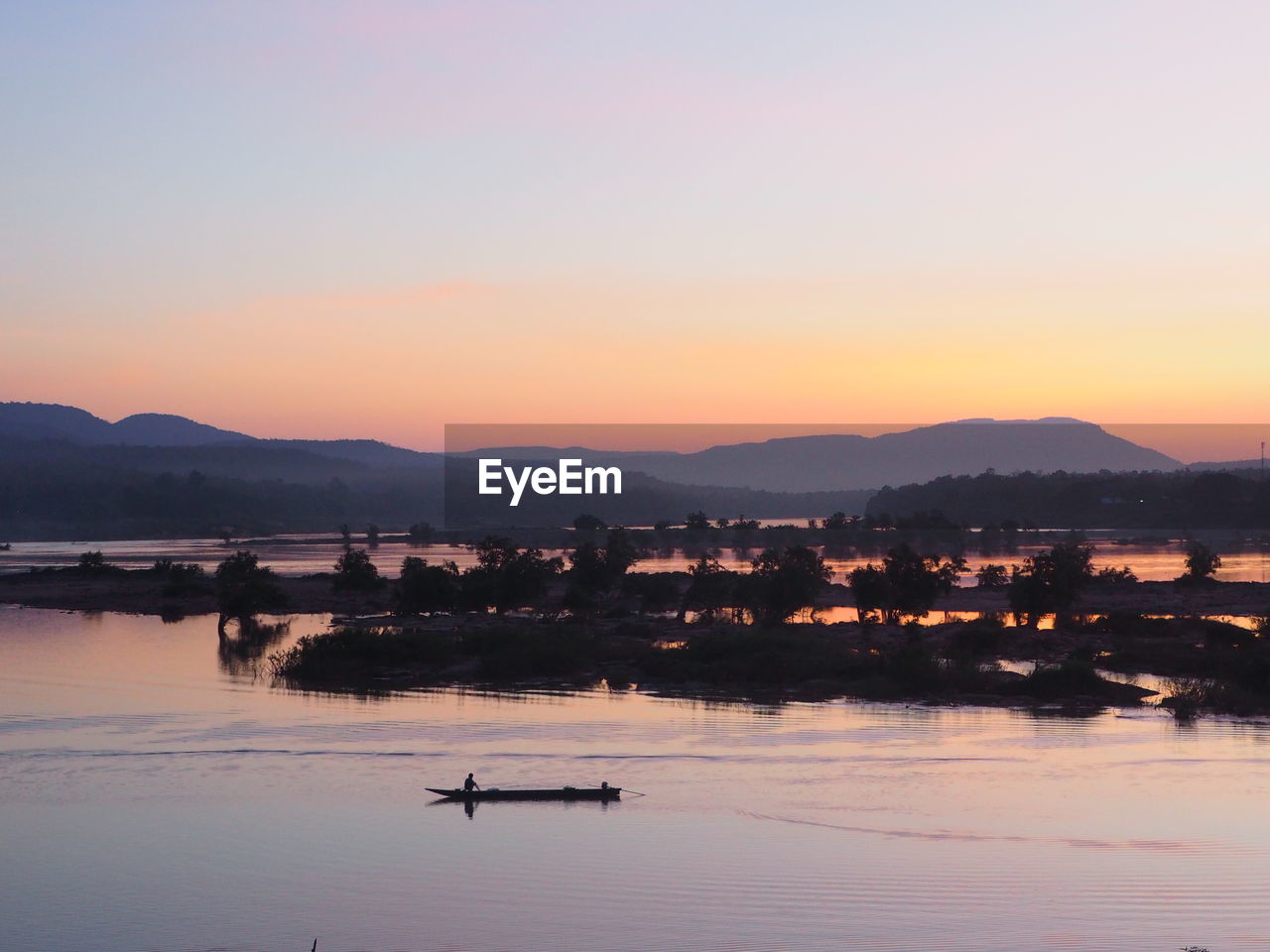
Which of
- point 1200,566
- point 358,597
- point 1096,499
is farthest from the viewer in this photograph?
point 1096,499

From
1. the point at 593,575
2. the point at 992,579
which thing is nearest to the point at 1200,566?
the point at 992,579

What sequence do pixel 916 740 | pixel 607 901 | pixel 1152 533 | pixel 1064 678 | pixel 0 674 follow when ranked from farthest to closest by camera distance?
1. pixel 1152 533
2. pixel 0 674
3. pixel 1064 678
4. pixel 916 740
5. pixel 607 901

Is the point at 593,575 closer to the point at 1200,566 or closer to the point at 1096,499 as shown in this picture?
the point at 1200,566

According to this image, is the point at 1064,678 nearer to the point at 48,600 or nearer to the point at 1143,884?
the point at 1143,884

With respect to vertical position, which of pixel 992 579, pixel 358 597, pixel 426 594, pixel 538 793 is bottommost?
pixel 538 793

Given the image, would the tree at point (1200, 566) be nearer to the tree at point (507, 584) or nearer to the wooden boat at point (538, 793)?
the tree at point (507, 584)

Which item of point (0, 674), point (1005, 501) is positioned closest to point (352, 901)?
point (0, 674)
